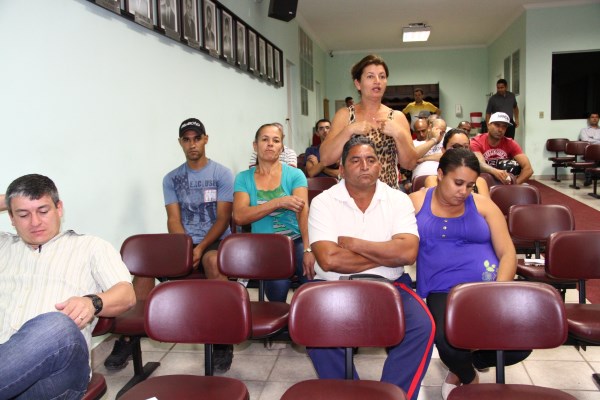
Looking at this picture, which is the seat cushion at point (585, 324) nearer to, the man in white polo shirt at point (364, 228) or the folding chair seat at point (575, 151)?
the man in white polo shirt at point (364, 228)

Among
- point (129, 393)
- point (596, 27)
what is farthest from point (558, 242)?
point (596, 27)

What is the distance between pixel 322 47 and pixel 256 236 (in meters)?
11.6

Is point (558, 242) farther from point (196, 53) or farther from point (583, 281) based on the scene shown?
point (196, 53)

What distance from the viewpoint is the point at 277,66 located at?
26.6 ft

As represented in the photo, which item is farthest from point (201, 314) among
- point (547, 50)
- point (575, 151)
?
point (547, 50)

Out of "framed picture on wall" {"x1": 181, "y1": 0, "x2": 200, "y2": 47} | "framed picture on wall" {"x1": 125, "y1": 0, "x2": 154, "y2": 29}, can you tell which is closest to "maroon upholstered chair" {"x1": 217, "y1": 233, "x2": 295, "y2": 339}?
"framed picture on wall" {"x1": 125, "y1": 0, "x2": 154, "y2": 29}

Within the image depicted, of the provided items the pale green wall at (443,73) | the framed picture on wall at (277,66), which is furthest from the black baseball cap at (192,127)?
the pale green wall at (443,73)

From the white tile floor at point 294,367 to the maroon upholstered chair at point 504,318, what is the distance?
81 centimetres

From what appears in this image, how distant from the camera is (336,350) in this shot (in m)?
2.12

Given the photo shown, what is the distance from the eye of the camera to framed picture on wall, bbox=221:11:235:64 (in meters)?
5.50

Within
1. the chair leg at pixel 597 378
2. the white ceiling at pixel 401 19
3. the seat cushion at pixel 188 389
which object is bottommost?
the chair leg at pixel 597 378

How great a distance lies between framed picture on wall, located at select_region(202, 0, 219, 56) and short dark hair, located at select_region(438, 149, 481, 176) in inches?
129

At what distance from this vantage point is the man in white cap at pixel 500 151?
4859 millimetres

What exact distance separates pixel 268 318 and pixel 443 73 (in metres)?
13.5
